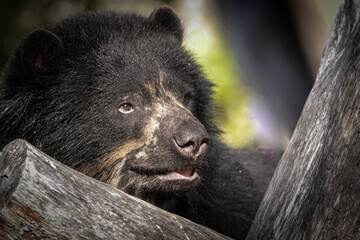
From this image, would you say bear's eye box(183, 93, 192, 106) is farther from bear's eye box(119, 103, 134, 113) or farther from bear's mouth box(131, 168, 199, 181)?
bear's mouth box(131, 168, 199, 181)

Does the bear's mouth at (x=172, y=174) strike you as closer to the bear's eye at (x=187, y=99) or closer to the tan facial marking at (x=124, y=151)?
the tan facial marking at (x=124, y=151)

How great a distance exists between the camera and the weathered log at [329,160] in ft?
9.04

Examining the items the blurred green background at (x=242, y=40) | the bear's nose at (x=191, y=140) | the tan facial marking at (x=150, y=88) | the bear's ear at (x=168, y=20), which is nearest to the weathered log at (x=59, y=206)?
the bear's nose at (x=191, y=140)

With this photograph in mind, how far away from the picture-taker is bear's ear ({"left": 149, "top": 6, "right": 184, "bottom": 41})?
15.8ft

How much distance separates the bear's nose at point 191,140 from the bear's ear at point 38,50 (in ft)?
3.94

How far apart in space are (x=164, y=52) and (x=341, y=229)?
7.09 ft

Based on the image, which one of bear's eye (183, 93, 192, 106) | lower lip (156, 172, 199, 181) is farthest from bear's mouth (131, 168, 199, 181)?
bear's eye (183, 93, 192, 106)

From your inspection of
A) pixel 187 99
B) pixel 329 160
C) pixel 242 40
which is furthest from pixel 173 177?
pixel 242 40

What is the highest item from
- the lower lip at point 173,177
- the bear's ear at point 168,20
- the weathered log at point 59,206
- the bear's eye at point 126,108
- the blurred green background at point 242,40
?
the blurred green background at point 242,40

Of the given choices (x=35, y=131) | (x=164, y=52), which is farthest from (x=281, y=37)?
(x=35, y=131)

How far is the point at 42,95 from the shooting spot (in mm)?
3975

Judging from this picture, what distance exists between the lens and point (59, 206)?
95.1 inches

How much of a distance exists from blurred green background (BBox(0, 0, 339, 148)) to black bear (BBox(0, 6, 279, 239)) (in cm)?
49

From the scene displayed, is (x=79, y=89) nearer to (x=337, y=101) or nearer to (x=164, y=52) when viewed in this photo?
(x=164, y=52)
